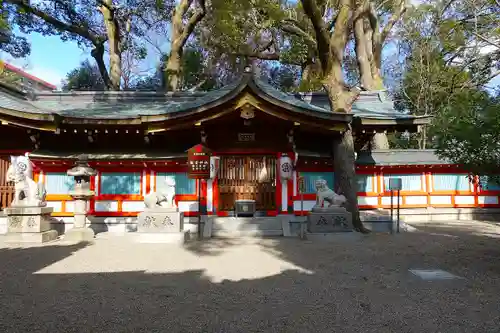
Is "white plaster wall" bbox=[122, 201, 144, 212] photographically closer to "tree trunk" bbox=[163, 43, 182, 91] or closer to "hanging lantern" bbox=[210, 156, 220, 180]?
"hanging lantern" bbox=[210, 156, 220, 180]

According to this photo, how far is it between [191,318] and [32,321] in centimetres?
175

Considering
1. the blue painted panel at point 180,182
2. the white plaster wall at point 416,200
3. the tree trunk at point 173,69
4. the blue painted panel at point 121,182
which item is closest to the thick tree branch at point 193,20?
the tree trunk at point 173,69

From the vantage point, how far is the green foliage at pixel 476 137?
5727mm

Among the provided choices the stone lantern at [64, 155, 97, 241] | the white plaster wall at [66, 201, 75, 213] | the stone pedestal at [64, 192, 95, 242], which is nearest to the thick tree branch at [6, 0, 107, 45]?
the white plaster wall at [66, 201, 75, 213]

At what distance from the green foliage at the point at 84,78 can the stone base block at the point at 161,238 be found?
23.8 meters

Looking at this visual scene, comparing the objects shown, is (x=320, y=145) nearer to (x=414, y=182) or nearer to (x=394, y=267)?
(x=414, y=182)

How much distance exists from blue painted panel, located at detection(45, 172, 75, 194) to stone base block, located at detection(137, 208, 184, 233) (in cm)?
414

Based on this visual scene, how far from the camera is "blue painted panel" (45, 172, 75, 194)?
1238 cm

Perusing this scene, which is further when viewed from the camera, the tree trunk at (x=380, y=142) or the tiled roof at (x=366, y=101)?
the tree trunk at (x=380, y=142)

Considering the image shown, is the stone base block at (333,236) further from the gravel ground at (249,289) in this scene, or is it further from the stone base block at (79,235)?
the stone base block at (79,235)

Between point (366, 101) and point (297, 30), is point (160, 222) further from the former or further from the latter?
point (297, 30)

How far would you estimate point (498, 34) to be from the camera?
1538cm

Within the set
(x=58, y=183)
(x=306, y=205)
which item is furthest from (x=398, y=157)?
(x=58, y=183)

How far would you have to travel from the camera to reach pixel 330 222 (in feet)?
33.4
